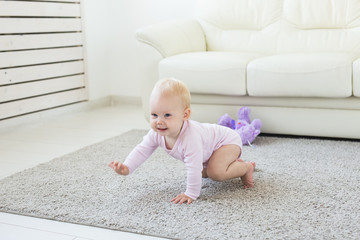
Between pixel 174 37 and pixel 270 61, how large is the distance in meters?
0.68

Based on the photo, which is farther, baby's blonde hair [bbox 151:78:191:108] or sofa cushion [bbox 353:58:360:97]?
sofa cushion [bbox 353:58:360:97]

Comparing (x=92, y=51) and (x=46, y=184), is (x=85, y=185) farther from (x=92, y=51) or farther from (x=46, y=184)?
(x=92, y=51)

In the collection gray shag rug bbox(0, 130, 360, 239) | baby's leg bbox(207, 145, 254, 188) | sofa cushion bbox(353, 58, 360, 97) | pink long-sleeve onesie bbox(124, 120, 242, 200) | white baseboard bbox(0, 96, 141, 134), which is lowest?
white baseboard bbox(0, 96, 141, 134)

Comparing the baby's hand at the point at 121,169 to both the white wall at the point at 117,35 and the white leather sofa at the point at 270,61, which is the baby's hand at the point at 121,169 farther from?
the white wall at the point at 117,35

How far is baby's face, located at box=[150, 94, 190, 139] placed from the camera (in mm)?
1503

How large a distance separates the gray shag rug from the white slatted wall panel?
0.93 metres

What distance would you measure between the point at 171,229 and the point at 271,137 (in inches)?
50.7

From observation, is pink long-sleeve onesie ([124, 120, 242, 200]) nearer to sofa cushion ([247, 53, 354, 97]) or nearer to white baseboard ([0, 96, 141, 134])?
sofa cushion ([247, 53, 354, 97])

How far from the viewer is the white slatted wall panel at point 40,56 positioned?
281 centimetres

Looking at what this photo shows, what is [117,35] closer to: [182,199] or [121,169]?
[121,169]

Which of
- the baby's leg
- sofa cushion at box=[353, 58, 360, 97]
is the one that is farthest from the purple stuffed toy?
the baby's leg

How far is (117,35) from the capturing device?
149 inches

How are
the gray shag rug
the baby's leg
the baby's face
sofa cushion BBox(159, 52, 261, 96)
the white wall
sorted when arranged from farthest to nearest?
the white wall
sofa cushion BBox(159, 52, 261, 96)
the baby's leg
the baby's face
the gray shag rug

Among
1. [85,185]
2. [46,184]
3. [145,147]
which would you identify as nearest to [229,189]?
[145,147]
